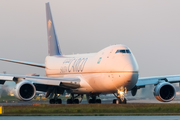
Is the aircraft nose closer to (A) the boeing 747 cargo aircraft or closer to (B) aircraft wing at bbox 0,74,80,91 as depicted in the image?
(A) the boeing 747 cargo aircraft

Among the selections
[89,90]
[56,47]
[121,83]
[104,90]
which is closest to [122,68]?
[121,83]

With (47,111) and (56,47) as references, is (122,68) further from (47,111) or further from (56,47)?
(56,47)

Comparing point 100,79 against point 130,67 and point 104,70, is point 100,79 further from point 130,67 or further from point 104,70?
point 130,67

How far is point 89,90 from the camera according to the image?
3712 centimetres

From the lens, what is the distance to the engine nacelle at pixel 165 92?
34969 millimetres

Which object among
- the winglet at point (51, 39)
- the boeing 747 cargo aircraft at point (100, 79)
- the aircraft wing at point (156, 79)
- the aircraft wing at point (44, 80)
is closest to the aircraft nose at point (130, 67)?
the boeing 747 cargo aircraft at point (100, 79)

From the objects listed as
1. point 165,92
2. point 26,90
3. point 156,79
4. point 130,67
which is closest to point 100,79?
point 130,67

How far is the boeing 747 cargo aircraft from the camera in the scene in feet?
105

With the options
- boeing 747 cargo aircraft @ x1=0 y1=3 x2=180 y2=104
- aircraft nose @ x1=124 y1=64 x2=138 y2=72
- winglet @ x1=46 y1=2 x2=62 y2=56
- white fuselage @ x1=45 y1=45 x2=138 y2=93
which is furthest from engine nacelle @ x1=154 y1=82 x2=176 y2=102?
winglet @ x1=46 y1=2 x2=62 y2=56

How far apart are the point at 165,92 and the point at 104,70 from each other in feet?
19.6

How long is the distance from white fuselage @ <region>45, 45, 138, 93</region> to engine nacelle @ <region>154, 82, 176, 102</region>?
143 inches

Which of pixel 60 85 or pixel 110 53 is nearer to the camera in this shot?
pixel 110 53

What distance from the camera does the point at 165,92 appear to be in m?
35.6

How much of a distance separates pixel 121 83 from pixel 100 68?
317 cm
